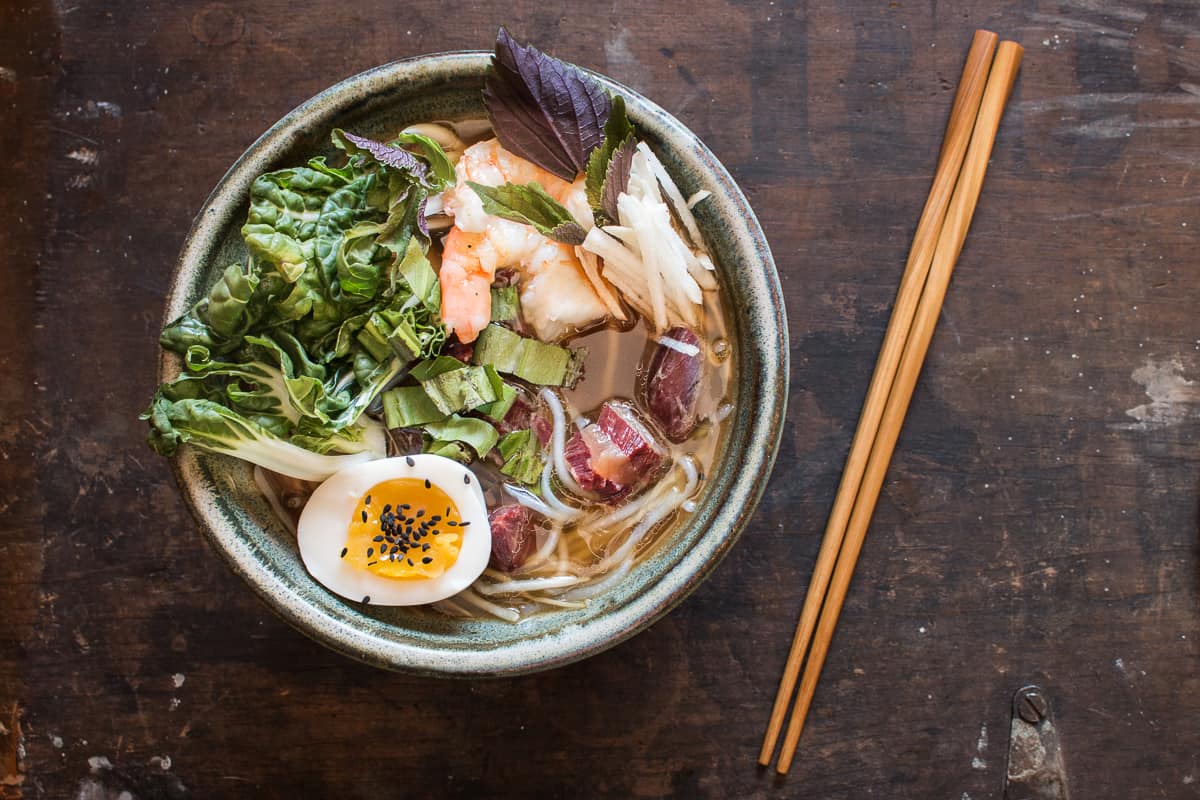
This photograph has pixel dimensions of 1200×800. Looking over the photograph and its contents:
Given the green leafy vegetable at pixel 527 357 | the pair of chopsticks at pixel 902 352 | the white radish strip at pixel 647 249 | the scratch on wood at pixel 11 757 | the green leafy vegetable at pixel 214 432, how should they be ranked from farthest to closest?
A: the scratch on wood at pixel 11 757 < the pair of chopsticks at pixel 902 352 < the green leafy vegetable at pixel 527 357 < the white radish strip at pixel 647 249 < the green leafy vegetable at pixel 214 432

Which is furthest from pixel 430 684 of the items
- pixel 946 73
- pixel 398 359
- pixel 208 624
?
pixel 946 73

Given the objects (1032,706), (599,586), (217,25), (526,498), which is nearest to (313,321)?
(526,498)

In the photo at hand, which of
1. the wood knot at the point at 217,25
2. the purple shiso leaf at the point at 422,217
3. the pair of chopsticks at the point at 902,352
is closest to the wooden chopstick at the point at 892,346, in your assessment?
the pair of chopsticks at the point at 902,352

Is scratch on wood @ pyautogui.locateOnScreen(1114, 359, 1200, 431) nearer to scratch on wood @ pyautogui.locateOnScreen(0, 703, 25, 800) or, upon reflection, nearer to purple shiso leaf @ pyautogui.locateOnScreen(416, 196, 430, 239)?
purple shiso leaf @ pyautogui.locateOnScreen(416, 196, 430, 239)

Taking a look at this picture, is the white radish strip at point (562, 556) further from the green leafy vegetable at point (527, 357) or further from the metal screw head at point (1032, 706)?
the metal screw head at point (1032, 706)

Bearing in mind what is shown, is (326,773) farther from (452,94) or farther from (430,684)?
(452,94)

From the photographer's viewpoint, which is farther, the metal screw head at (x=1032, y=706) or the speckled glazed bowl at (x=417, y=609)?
the metal screw head at (x=1032, y=706)

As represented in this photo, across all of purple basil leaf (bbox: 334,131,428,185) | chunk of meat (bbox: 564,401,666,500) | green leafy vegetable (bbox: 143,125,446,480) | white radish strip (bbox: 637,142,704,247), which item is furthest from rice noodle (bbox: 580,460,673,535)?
purple basil leaf (bbox: 334,131,428,185)
